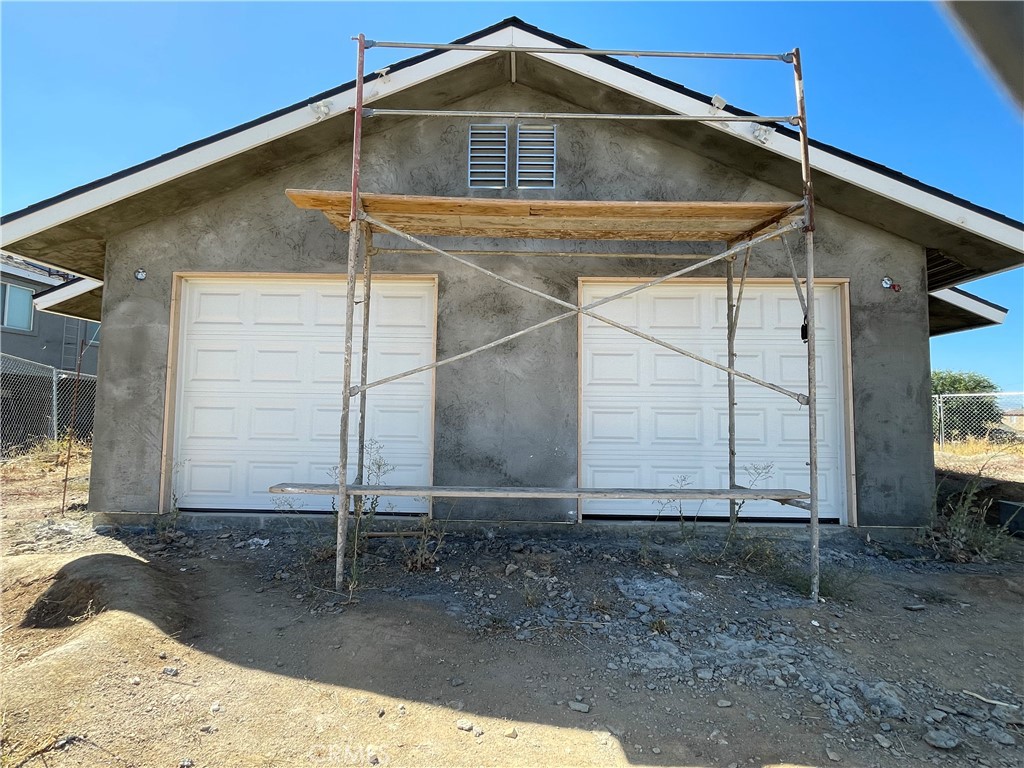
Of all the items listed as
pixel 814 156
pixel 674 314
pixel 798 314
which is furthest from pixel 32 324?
pixel 814 156

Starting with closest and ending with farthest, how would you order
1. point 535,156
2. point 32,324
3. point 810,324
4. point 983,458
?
point 810,324
point 535,156
point 983,458
point 32,324

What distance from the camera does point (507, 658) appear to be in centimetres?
335

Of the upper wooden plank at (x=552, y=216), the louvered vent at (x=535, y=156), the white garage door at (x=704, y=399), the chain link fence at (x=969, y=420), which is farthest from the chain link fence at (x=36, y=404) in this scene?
the chain link fence at (x=969, y=420)

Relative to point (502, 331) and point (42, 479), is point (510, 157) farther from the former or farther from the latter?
point (42, 479)

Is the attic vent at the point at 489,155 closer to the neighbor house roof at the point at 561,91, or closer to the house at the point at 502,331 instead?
the house at the point at 502,331

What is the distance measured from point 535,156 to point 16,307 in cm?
1641

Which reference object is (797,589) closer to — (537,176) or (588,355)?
(588,355)

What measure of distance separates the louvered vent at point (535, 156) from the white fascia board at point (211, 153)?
33.8 inches

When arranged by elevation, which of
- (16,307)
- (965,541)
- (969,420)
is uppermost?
(16,307)

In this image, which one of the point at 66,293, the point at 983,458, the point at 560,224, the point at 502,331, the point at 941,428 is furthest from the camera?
the point at 941,428

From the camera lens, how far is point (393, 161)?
5879 mm

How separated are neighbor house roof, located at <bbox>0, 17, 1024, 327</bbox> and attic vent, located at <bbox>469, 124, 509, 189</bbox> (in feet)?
1.54

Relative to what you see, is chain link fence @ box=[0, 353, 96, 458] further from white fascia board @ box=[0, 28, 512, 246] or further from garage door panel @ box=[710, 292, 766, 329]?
garage door panel @ box=[710, 292, 766, 329]

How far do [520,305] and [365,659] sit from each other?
3.50m
